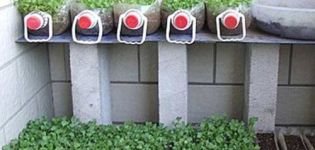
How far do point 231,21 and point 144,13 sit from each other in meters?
0.26

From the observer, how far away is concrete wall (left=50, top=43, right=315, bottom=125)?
164 centimetres

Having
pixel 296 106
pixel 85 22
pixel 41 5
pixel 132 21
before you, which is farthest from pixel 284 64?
pixel 41 5

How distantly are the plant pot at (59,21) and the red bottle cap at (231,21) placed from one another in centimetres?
48

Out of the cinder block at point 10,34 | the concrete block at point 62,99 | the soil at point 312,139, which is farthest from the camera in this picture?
the concrete block at point 62,99

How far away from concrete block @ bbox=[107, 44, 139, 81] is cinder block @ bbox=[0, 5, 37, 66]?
0.33 m

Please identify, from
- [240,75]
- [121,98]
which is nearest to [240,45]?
[240,75]

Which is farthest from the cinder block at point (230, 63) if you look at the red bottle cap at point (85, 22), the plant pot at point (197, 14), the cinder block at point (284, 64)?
the red bottle cap at point (85, 22)

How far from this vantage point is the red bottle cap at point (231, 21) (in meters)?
1.35

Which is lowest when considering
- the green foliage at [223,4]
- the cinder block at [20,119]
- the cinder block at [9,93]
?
the cinder block at [20,119]

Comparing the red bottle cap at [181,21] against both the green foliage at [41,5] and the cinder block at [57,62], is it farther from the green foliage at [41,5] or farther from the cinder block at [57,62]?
the cinder block at [57,62]

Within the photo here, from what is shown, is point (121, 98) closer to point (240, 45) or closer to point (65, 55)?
point (65, 55)

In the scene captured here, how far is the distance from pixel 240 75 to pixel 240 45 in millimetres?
109

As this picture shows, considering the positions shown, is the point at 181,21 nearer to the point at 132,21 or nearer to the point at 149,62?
the point at 132,21

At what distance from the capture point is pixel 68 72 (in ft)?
5.56
